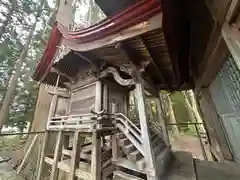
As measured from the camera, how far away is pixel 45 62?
538cm

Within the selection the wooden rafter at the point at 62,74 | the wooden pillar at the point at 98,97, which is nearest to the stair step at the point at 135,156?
the wooden pillar at the point at 98,97

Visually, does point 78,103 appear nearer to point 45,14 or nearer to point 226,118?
point 226,118

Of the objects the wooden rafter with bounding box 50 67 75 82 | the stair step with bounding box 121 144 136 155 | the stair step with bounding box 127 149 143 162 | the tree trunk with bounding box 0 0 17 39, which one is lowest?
the stair step with bounding box 127 149 143 162

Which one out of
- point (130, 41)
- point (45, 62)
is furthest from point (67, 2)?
point (130, 41)

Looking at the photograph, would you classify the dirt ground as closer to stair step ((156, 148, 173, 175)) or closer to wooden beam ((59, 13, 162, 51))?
stair step ((156, 148, 173, 175))

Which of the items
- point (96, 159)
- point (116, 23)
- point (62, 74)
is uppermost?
point (62, 74)

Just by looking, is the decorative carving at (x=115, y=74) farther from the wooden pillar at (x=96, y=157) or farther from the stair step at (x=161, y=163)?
the stair step at (x=161, y=163)

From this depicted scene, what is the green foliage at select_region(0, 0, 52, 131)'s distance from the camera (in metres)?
9.77

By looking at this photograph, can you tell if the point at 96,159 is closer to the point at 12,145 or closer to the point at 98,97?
the point at 98,97

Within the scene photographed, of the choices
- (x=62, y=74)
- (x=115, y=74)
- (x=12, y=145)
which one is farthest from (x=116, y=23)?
(x=12, y=145)

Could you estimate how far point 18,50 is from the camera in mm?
10688

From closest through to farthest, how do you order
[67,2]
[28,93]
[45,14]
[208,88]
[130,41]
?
[130,41] < [208,88] < [67,2] < [28,93] < [45,14]

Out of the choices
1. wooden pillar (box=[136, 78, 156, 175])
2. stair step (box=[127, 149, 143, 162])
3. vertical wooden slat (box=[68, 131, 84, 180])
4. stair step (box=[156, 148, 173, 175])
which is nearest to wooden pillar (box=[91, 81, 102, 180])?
vertical wooden slat (box=[68, 131, 84, 180])

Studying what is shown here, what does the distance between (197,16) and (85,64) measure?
3.81 m
